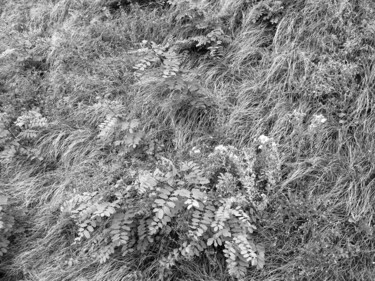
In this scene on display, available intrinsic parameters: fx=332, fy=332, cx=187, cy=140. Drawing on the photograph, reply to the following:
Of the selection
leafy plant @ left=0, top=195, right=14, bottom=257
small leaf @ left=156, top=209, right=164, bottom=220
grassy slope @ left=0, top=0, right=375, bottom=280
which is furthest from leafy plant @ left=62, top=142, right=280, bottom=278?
leafy plant @ left=0, top=195, right=14, bottom=257

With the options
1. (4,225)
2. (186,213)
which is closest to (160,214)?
(186,213)

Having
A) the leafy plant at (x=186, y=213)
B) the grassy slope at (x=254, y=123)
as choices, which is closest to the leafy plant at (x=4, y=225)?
the grassy slope at (x=254, y=123)

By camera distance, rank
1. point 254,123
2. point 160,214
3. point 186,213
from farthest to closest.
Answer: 1. point 254,123
2. point 186,213
3. point 160,214

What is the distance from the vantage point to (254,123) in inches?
133

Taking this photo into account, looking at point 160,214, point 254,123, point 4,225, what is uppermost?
point 254,123

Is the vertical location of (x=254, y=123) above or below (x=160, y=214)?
above

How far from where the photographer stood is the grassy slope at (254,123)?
2.65 m

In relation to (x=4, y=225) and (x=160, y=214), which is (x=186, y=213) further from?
(x=4, y=225)

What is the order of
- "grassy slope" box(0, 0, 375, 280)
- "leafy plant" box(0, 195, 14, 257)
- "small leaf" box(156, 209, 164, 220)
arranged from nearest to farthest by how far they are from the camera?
"small leaf" box(156, 209, 164, 220) < "grassy slope" box(0, 0, 375, 280) < "leafy plant" box(0, 195, 14, 257)

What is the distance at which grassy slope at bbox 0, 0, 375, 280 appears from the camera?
2.65m

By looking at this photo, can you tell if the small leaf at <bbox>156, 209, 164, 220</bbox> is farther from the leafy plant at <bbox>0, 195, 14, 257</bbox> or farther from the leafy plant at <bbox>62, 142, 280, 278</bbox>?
the leafy plant at <bbox>0, 195, 14, 257</bbox>

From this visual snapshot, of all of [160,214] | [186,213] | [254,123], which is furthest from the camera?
[254,123]

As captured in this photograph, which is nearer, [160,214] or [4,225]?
[160,214]

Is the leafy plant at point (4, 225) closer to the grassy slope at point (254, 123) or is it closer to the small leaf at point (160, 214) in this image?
the grassy slope at point (254, 123)
